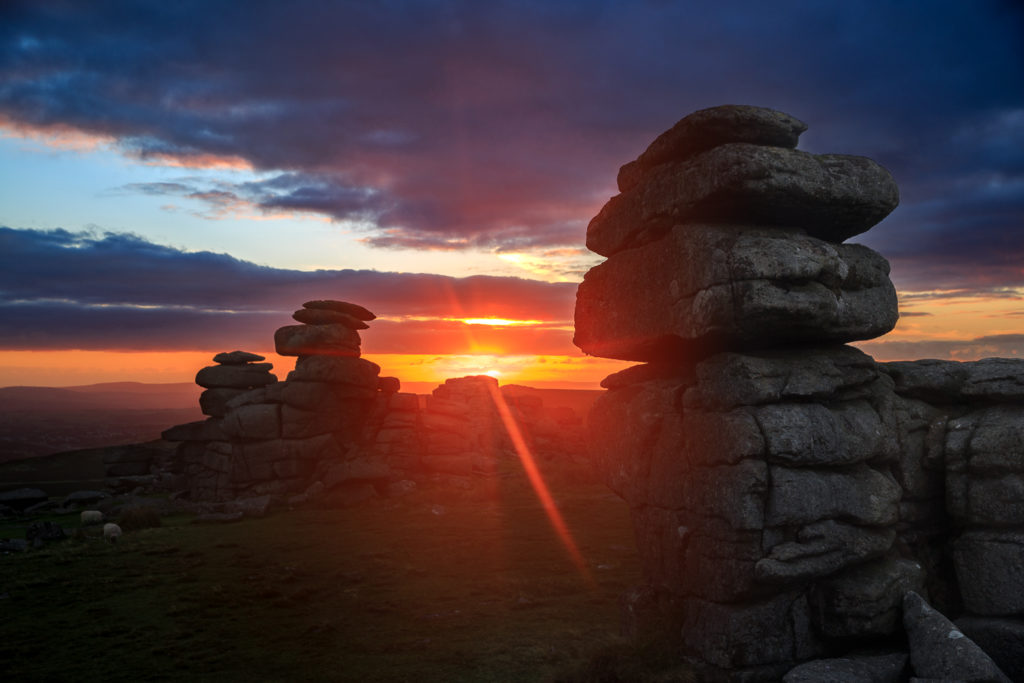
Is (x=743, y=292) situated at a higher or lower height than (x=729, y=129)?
lower

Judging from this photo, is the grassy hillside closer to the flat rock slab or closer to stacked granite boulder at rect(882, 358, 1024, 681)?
the flat rock slab

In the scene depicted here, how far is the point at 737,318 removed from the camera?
1409cm

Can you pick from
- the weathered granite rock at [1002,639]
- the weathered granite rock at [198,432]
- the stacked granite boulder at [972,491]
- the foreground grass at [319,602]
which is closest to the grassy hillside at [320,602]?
the foreground grass at [319,602]

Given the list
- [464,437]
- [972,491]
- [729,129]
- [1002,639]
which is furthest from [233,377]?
[1002,639]

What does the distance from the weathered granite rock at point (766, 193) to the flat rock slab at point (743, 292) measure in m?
0.54

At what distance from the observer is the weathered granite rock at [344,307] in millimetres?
45531

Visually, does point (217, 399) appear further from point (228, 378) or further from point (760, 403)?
point (760, 403)

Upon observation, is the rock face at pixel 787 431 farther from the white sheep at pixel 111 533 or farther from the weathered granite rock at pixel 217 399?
the weathered granite rock at pixel 217 399

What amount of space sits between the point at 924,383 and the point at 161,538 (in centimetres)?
3174

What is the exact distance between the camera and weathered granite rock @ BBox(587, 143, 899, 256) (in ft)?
47.6

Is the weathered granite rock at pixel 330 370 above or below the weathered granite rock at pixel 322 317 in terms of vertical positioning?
below

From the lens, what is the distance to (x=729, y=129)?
15188 mm

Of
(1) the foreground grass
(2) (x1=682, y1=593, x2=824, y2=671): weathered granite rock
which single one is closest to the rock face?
(2) (x1=682, y1=593, x2=824, y2=671): weathered granite rock

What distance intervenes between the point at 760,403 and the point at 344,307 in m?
37.0
